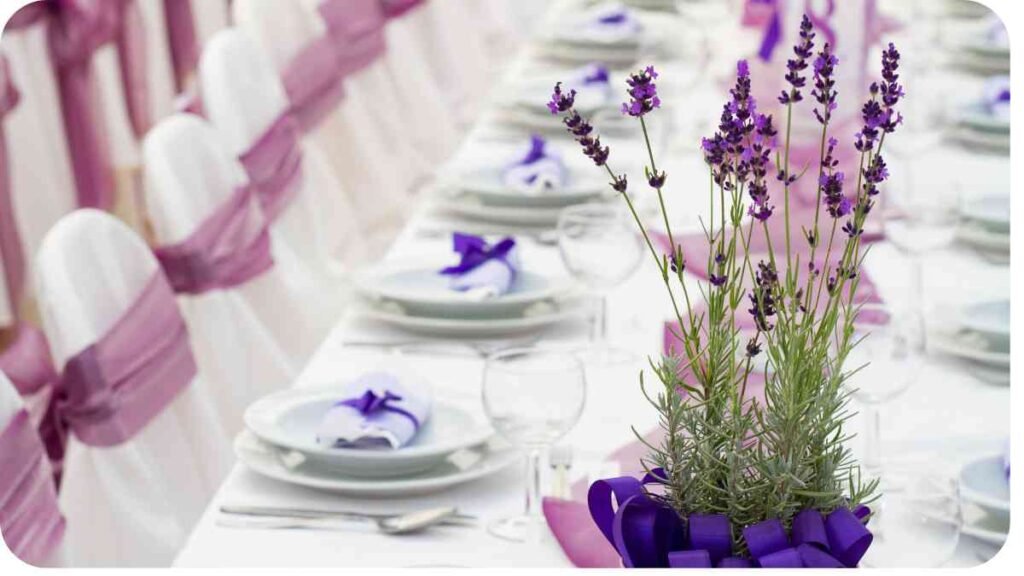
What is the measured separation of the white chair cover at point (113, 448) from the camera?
2.12 metres

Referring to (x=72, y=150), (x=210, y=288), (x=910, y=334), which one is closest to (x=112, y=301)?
(x=210, y=288)

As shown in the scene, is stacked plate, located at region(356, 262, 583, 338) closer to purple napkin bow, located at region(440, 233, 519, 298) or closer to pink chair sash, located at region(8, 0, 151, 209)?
purple napkin bow, located at region(440, 233, 519, 298)

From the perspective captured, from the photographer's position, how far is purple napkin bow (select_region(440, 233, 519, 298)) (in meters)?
2.27

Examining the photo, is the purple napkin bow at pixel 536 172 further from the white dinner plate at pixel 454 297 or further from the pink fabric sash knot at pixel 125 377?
the pink fabric sash knot at pixel 125 377

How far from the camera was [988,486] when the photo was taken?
65.6 inches

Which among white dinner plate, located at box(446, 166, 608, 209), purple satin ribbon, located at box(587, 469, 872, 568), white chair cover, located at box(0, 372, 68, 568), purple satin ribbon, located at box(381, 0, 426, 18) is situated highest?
purple satin ribbon, located at box(587, 469, 872, 568)

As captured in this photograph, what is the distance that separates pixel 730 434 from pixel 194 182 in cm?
173

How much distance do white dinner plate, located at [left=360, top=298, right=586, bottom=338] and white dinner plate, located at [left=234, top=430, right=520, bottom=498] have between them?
0.43m

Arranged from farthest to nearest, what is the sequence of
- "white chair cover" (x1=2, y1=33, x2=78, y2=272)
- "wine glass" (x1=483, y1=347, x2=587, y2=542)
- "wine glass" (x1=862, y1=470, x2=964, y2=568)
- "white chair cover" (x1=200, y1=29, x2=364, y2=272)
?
"white chair cover" (x1=2, y1=33, x2=78, y2=272) → "white chair cover" (x1=200, y1=29, x2=364, y2=272) → "wine glass" (x1=483, y1=347, x2=587, y2=542) → "wine glass" (x1=862, y1=470, x2=964, y2=568)

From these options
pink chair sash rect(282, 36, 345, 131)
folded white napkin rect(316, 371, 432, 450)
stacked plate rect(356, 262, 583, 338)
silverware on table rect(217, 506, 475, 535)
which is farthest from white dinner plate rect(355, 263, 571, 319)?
pink chair sash rect(282, 36, 345, 131)

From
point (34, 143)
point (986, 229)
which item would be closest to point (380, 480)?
point (986, 229)

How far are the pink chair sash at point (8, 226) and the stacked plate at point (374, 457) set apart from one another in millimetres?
2393

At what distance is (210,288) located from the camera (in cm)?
266

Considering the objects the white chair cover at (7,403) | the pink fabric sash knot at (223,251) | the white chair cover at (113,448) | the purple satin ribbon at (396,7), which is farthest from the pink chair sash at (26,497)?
the purple satin ribbon at (396,7)
